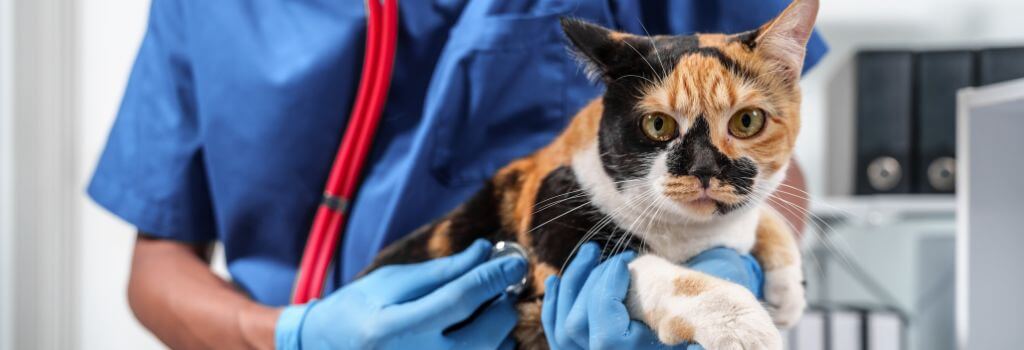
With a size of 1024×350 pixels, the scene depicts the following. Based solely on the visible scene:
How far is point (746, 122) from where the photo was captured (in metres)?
0.32

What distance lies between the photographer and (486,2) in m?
0.61

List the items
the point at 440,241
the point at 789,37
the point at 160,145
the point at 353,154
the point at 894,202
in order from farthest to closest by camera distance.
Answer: the point at 894,202
the point at 160,145
the point at 353,154
the point at 440,241
the point at 789,37

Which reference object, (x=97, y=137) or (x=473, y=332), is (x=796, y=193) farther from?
(x=97, y=137)

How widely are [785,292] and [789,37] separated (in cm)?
17

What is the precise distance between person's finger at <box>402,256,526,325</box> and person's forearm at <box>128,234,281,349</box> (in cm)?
20

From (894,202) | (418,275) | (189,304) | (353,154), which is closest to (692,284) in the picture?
(418,275)

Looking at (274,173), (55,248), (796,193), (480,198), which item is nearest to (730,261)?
(796,193)

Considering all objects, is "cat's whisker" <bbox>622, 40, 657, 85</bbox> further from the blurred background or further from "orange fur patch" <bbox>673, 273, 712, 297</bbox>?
the blurred background

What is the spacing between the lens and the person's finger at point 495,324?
463 mm

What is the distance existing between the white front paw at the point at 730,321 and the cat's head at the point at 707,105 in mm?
39

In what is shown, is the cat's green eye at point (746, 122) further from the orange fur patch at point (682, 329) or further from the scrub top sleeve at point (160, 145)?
the scrub top sleeve at point (160, 145)

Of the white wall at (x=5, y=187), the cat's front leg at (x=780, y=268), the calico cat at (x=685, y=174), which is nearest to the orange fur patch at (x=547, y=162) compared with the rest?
the calico cat at (x=685, y=174)

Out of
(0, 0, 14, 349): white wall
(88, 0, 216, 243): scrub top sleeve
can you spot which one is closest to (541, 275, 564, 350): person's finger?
(88, 0, 216, 243): scrub top sleeve

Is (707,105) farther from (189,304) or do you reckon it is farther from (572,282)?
(189,304)
